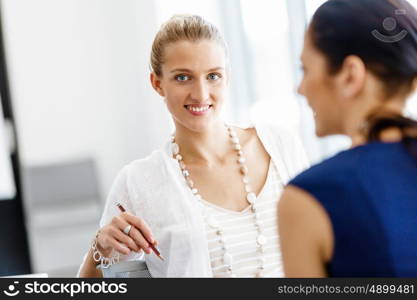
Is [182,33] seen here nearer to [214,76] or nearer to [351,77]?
[214,76]

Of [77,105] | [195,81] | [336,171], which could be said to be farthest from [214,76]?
[77,105]

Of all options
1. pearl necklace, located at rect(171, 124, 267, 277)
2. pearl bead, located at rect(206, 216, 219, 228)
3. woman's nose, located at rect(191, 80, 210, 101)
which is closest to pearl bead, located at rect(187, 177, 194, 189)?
pearl necklace, located at rect(171, 124, 267, 277)

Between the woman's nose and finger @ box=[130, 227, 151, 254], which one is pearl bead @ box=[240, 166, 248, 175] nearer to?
the woman's nose

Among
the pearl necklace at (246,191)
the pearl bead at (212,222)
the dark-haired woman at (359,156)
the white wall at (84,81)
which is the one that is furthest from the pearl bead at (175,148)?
the white wall at (84,81)

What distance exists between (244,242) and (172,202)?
20 centimetres

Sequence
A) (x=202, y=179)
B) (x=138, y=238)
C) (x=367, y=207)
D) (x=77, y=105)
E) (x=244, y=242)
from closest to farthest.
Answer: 1. (x=367, y=207)
2. (x=138, y=238)
3. (x=244, y=242)
4. (x=202, y=179)
5. (x=77, y=105)

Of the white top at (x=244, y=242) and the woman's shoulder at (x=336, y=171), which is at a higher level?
the woman's shoulder at (x=336, y=171)

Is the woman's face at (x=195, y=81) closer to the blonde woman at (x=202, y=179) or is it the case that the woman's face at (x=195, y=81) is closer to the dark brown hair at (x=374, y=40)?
the blonde woman at (x=202, y=179)

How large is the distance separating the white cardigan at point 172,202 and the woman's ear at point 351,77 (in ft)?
2.59

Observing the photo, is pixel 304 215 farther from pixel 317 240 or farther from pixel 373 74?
pixel 373 74

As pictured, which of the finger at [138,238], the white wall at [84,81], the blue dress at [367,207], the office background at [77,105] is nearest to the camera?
the blue dress at [367,207]

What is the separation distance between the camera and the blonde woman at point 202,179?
1.66m

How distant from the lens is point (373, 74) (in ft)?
3.15

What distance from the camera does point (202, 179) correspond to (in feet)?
5.89
